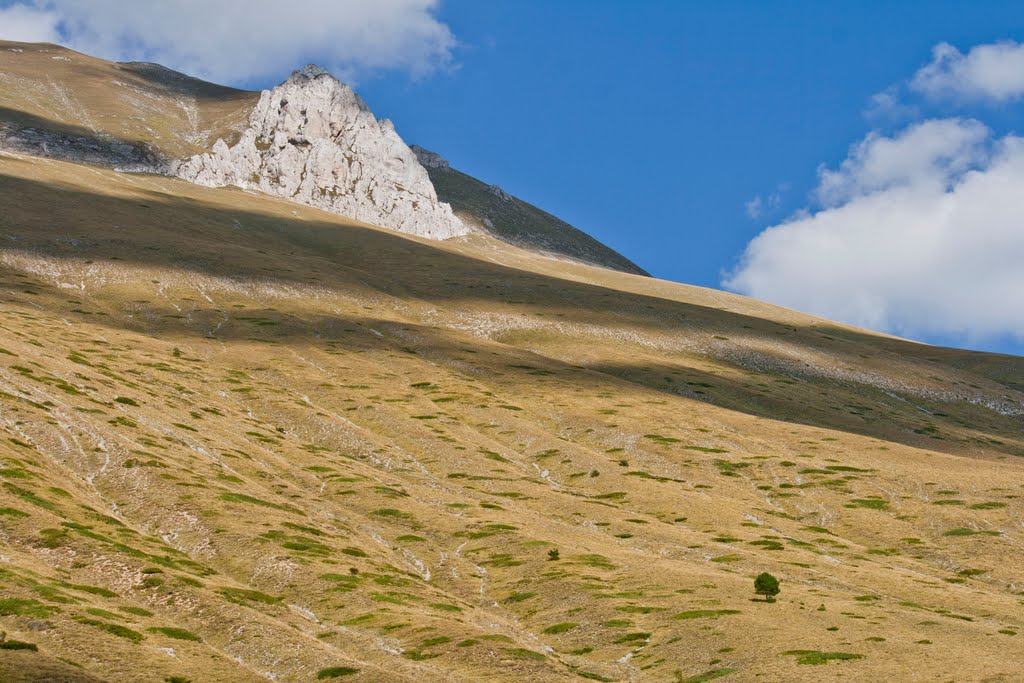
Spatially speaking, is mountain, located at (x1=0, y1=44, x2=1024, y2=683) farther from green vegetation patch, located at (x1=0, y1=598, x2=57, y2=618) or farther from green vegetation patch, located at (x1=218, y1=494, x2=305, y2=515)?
green vegetation patch, located at (x1=218, y1=494, x2=305, y2=515)

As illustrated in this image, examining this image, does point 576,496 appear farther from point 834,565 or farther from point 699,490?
point 834,565

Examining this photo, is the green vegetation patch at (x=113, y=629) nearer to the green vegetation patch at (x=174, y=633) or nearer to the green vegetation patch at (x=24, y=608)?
the green vegetation patch at (x=24, y=608)

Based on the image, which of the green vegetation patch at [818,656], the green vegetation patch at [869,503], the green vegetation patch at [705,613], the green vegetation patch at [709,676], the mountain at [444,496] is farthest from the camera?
the green vegetation patch at [869,503]

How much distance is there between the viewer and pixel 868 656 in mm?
41469

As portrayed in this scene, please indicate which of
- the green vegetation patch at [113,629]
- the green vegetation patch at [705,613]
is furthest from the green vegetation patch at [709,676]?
the green vegetation patch at [113,629]

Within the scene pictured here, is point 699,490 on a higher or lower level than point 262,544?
higher

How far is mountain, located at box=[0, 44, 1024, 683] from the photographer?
136 ft

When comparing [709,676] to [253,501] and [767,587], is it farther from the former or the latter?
[253,501]

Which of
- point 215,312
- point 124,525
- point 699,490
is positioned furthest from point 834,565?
point 215,312

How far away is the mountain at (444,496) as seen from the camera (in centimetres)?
4159

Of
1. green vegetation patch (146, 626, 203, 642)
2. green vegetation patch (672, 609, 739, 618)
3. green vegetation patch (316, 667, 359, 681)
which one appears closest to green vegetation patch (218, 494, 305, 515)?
green vegetation patch (146, 626, 203, 642)

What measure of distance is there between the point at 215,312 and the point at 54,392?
64.3m

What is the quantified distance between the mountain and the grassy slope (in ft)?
1.00

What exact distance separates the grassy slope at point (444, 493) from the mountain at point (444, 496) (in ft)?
1.00
